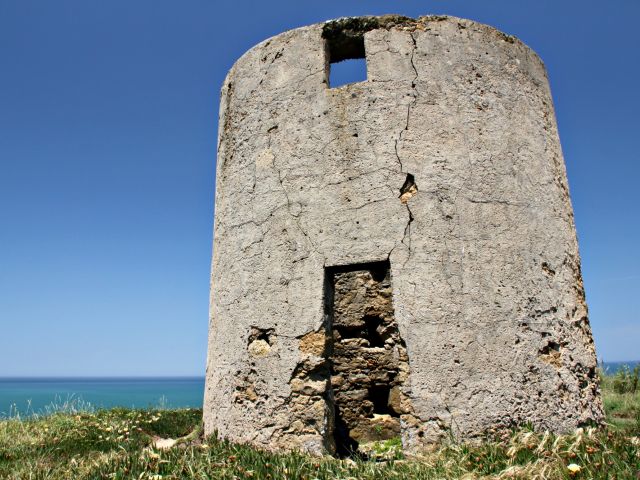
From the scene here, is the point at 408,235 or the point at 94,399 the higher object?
the point at 408,235

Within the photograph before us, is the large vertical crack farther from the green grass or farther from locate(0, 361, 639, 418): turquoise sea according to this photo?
locate(0, 361, 639, 418): turquoise sea

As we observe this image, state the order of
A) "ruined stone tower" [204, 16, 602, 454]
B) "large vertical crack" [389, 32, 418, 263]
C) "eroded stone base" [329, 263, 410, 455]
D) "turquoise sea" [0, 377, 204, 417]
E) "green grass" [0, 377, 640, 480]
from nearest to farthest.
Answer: "green grass" [0, 377, 640, 480] → "ruined stone tower" [204, 16, 602, 454] → "large vertical crack" [389, 32, 418, 263] → "eroded stone base" [329, 263, 410, 455] → "turquoise sea" [0, 377, 204, 417]

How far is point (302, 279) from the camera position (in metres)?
4.26

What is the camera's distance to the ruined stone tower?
3.89 m

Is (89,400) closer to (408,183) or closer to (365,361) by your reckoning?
(365,361)

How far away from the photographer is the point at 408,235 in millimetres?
4094

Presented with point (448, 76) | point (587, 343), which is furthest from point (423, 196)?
point (587, 343)

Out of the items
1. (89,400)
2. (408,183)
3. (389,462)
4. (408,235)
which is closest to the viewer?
(389,462)

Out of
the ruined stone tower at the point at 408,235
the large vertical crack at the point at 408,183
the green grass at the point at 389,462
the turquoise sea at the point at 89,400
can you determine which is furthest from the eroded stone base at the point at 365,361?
the turquoise sea at the point at 89,400

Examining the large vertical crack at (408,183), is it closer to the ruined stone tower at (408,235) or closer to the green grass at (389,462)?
the ruined stone tower at (408,235)

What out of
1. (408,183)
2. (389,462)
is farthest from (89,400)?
(408,183)

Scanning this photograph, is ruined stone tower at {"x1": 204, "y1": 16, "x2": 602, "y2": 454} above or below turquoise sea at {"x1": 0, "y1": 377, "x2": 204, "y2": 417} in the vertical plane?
above

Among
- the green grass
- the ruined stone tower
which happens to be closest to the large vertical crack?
the ruined stone tower

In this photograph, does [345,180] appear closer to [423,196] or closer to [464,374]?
[423,196]
